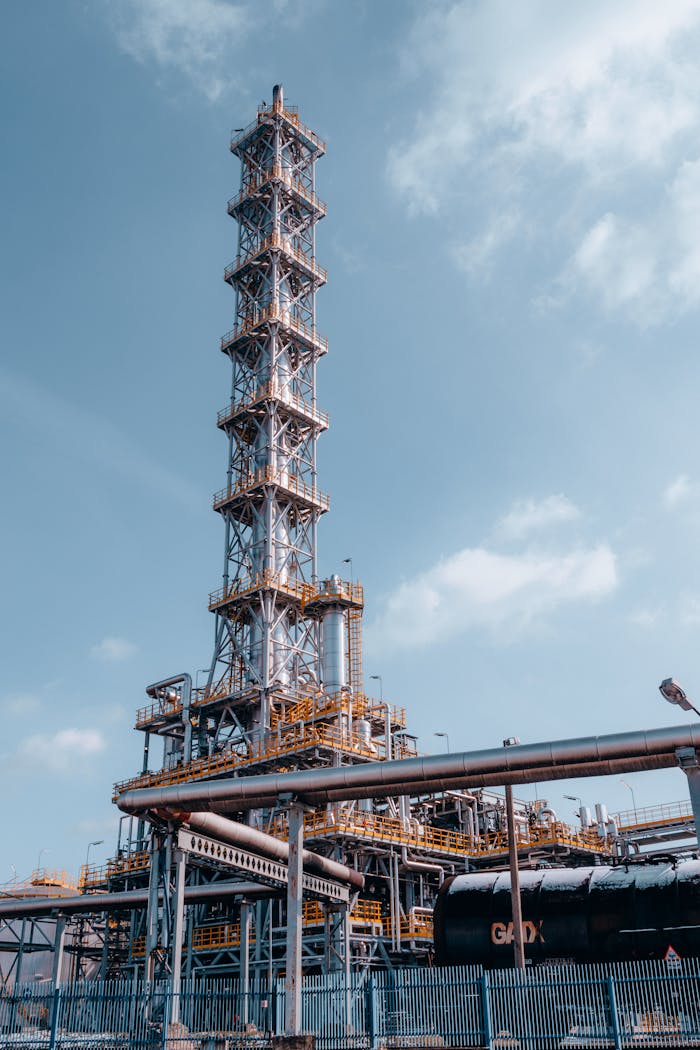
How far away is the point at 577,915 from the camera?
2797 cm

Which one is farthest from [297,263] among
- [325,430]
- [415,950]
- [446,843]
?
[415,950]

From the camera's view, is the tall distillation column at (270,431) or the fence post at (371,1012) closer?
the fence post at (371,1012)

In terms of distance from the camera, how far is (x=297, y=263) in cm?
6525

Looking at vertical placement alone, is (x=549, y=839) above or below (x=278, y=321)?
below

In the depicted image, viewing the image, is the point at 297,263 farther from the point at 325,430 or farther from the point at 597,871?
the point at 597,871

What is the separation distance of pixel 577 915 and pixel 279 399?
3818 cm

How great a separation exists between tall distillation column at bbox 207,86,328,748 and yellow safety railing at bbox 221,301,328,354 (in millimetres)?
99

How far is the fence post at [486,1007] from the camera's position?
856 inches

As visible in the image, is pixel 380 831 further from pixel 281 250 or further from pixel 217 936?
pixel 281 250

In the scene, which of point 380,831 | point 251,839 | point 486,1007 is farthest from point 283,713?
point 486,1007

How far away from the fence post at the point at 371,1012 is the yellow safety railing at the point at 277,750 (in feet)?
70.7

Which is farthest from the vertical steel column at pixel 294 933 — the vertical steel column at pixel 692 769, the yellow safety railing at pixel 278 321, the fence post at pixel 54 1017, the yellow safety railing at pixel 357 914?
the yellow safety railing at pixel 278 321

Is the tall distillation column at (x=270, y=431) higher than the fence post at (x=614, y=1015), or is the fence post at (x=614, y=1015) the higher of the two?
the tall distillation column at (x=270, y=431)

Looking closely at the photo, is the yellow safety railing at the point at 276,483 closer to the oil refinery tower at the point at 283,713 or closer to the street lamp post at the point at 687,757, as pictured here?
the oil refinery tower at the point at 283,713
